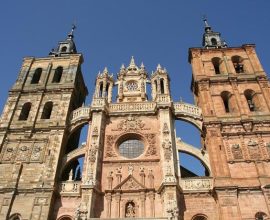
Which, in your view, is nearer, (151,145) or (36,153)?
(151,145)

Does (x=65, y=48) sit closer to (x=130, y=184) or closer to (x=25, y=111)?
(x=25, y=111)

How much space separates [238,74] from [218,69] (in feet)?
7.86

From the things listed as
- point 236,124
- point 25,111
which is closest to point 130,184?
point 236,124

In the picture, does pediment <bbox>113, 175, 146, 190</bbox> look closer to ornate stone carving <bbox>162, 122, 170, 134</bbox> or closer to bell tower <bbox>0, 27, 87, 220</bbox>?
ornate stone carving <bbox>162, 122, 170, 134</bbox>

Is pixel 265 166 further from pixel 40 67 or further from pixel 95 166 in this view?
pixel 40 67

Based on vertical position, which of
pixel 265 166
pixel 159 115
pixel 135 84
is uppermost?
pixel 135 84

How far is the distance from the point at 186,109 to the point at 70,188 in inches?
369

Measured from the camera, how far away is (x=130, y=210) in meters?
17.7

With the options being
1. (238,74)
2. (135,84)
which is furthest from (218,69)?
(135,84)

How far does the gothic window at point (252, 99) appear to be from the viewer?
22906 mm

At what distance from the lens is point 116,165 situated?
19.7 meters

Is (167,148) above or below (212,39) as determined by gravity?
below

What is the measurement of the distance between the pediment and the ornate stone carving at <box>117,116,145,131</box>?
3743 millimetres

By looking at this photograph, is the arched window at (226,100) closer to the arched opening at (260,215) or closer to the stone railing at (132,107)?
the stone railing at (132,107)
